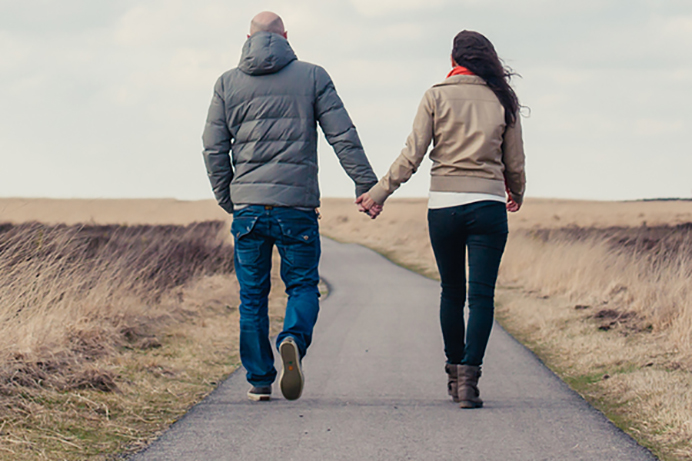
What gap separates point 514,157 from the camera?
507cm

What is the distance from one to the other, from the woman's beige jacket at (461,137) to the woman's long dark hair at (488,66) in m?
0.04

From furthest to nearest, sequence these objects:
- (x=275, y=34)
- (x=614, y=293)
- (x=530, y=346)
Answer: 1. (x=614, y=293)
2. (x=530, y=346)
3. (x=275, y=34)

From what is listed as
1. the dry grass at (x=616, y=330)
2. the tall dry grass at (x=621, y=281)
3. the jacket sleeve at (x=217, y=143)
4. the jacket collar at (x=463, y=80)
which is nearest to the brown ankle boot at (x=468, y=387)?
the dry grass at (x=616, y=330)

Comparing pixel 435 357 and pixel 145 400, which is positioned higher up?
pixel 145 400

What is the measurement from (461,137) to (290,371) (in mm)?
1811

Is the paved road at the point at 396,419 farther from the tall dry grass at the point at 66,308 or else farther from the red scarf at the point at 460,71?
the red scarf at the point at 460,71

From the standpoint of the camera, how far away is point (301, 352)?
4770 mm

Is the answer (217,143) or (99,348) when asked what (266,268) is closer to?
(217,143)

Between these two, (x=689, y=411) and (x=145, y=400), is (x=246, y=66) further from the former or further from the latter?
(x=689, y=411)

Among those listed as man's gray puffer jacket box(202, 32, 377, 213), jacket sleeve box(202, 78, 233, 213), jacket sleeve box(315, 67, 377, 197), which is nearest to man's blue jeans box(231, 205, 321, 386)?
man's gray puffer jacket box(202, 32, 377, 213)

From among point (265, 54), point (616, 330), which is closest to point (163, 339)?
point (265, 54)

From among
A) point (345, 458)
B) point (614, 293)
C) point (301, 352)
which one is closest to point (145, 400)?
point (301, 352)

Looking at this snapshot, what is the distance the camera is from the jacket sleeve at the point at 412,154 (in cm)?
489

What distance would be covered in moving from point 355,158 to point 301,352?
1.32 m
